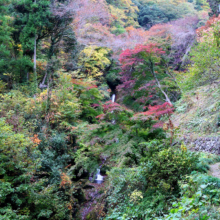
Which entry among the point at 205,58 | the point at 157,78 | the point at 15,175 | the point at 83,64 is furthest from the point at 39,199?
the point at 83,64

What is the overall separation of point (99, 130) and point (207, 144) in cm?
359

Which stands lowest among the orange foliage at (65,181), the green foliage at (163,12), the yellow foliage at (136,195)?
the orange foliage at (65,181)

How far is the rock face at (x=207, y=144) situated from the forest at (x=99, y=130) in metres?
0.04

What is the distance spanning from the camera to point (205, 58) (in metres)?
5.54

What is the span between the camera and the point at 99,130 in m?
5.52

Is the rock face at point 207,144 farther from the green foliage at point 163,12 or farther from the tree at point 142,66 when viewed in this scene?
the green foliage at point 163,12

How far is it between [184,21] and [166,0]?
12.5m

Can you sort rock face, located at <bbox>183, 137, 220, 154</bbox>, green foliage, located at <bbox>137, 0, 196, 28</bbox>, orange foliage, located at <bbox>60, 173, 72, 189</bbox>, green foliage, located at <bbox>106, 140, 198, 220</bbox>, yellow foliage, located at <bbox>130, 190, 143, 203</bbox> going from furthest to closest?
1. green foliage, located at <bbox>137, 0, 196, 28</bbox>
2. orange foliage, located at <bbox>60, 173, 72, 189</bbox>
3. rock face, located at <bbox>183, 137, 220, 154</bbox>
4. yellow foliage, located at <bbox>130, 190, 143, 203</bbox>
5. green foliage, located at <bbox>106, 140, 198, 220</bbox>

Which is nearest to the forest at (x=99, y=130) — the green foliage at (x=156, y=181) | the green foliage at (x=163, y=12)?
the green foliage at (x=156, y=181)

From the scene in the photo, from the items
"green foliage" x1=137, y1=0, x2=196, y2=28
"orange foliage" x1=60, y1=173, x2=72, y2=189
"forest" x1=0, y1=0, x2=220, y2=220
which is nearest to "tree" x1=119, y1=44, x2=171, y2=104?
"forest" x1=0, y1=0, x2=220, y2=220

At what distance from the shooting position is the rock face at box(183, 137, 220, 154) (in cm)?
529

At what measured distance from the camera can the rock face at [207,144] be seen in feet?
17.3

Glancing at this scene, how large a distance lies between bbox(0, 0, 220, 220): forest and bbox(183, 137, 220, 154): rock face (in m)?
0.04

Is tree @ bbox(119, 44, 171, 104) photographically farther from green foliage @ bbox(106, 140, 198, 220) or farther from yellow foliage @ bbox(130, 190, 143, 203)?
yellow foliage @ bbox(130, 190, 143, 203)
